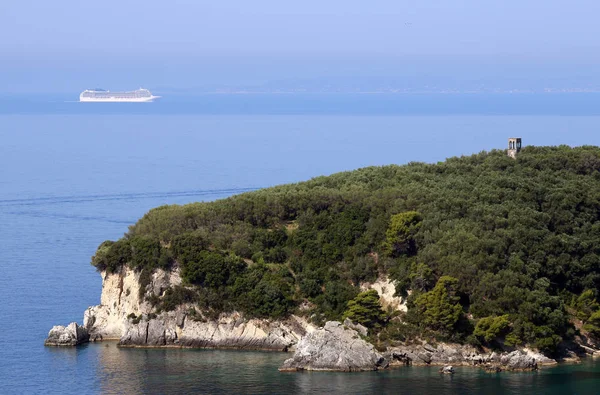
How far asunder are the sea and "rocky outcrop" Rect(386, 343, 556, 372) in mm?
770

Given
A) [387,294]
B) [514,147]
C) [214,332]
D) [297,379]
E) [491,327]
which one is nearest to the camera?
[297,379]

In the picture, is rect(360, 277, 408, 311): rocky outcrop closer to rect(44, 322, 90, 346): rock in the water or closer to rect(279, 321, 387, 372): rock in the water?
rect(279, 321, 387, 372): rock in the water

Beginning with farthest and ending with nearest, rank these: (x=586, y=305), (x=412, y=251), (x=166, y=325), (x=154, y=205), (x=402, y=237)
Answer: (x=154, y=205), (x=412, y=251), (x=402, y=237), (x=166, y=325), (x=586, y=305)

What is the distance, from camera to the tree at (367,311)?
59.8 m

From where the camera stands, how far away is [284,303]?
62438 mm

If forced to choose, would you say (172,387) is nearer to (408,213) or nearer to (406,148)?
(408,213)

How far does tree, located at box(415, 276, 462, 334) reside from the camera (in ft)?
192

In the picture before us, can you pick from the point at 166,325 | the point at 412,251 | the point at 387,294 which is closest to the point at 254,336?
the point at 166,325

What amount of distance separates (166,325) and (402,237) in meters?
13.3

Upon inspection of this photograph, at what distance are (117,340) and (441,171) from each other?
→ 76.1 ft

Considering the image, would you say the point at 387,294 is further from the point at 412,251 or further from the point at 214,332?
the point at 214,332

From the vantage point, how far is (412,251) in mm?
64688

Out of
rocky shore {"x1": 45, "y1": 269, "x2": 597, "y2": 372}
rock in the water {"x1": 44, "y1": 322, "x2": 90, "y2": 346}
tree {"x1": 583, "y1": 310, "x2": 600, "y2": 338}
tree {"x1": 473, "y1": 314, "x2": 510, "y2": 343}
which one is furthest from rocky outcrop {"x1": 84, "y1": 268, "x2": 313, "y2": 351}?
tree {"x1": 583, "y1": 310, "x2": 600, "y2": 338}

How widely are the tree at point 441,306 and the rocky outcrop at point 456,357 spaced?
109cm
